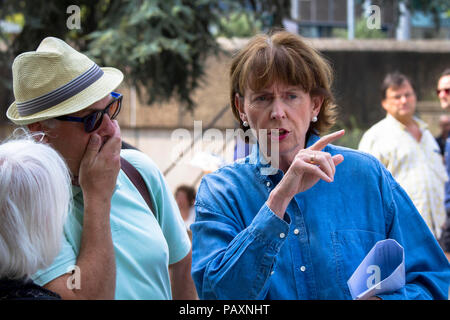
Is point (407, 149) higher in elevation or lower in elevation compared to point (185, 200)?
higher

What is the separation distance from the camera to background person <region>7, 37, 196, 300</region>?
6.17 ft

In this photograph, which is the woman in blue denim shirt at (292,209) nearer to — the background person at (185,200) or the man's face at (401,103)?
the man's face at (401,103)

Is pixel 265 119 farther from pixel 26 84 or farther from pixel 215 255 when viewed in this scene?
pixel 26 84

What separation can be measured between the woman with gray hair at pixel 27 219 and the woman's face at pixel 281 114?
1.95 feet

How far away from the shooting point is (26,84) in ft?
6.84


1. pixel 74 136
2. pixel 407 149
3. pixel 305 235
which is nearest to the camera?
pixel 305 235

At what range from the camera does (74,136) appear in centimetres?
204

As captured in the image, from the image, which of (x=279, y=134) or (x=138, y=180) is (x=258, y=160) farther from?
(x=138, y=180)

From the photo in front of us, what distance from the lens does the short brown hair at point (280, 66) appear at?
1.90 metres

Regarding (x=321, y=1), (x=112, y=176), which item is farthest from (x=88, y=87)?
(x=321, y=1)

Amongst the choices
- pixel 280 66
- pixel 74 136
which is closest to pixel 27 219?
pixel 74 136

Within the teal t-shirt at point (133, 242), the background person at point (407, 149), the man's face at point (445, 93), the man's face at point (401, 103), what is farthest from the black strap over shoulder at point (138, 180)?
the man's face at point (445, 93)

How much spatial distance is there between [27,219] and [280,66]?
827 mm
